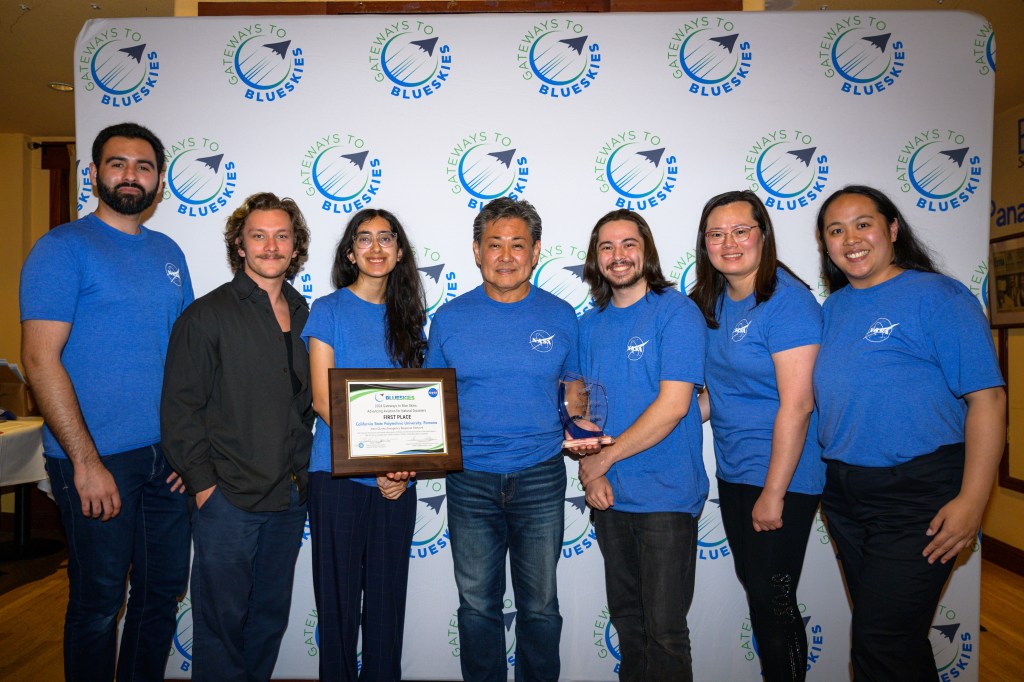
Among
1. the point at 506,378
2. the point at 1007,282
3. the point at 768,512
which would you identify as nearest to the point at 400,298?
the point at 506,378

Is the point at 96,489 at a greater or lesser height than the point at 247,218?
lesser

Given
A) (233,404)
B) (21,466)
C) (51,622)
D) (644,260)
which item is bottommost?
(51,622)

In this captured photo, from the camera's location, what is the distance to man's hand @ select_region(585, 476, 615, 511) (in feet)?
6.86

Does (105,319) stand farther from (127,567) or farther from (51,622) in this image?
(51,622)

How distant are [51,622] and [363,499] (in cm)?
260

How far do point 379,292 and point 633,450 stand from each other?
1077mm

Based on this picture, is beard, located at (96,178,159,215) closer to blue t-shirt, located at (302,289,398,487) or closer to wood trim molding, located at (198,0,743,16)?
blue t-shirt, located at (302,289,398,487)

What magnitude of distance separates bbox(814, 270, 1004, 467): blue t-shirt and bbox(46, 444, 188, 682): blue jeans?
235 centimetres

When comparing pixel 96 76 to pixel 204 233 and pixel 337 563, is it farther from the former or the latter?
pixel 337 563

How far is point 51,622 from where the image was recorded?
3363 millimetres

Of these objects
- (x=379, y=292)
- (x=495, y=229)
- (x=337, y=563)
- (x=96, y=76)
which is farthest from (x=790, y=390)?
(x=96, y=76)

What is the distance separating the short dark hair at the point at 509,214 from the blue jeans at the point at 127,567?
145cm

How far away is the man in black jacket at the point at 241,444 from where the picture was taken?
2016mm

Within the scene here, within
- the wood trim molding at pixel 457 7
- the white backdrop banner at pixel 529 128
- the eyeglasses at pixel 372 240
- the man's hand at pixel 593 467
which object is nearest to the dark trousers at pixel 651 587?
the man's hand at pixel 593 467
